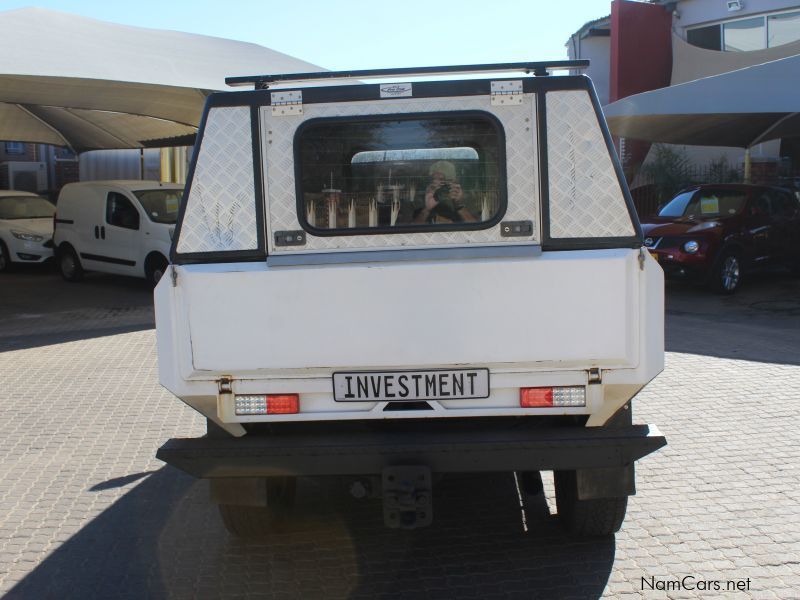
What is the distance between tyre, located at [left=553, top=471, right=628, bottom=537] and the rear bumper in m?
0.52

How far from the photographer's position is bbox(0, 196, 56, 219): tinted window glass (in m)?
19.2

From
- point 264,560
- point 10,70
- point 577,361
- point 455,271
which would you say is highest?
point 10,70

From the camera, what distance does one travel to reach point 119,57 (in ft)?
51.0

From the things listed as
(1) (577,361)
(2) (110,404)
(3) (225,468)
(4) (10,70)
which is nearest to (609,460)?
(1) (577,361)

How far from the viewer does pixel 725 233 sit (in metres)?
14.0

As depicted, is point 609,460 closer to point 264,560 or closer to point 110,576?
point 264,560

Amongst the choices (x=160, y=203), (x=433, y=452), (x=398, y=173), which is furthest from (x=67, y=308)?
(x=433, y=452)

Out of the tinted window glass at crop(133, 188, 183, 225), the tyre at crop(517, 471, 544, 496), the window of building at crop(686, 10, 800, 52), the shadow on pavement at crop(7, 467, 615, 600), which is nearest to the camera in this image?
the shadow on pavement at crop(7, 467, 615, 600)

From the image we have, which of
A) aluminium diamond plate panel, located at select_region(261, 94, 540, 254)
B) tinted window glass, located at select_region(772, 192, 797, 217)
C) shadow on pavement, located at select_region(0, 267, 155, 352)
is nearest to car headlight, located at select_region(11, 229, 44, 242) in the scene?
shadow on pavement, located at select_region(0, 267, 155, 352)

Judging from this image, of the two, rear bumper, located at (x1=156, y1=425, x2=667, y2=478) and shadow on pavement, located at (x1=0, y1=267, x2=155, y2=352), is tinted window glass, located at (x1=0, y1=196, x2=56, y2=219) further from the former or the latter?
rear bumper, located at (x1=156, y1=425, x2=667, y2=478)

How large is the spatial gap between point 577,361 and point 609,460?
44 centimetres

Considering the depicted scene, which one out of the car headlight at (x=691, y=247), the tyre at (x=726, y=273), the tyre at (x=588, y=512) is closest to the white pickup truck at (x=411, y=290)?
the tyre at (x=588, y=512)

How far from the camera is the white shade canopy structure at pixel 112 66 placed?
14.1 m

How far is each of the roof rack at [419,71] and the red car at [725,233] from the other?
996 cm
